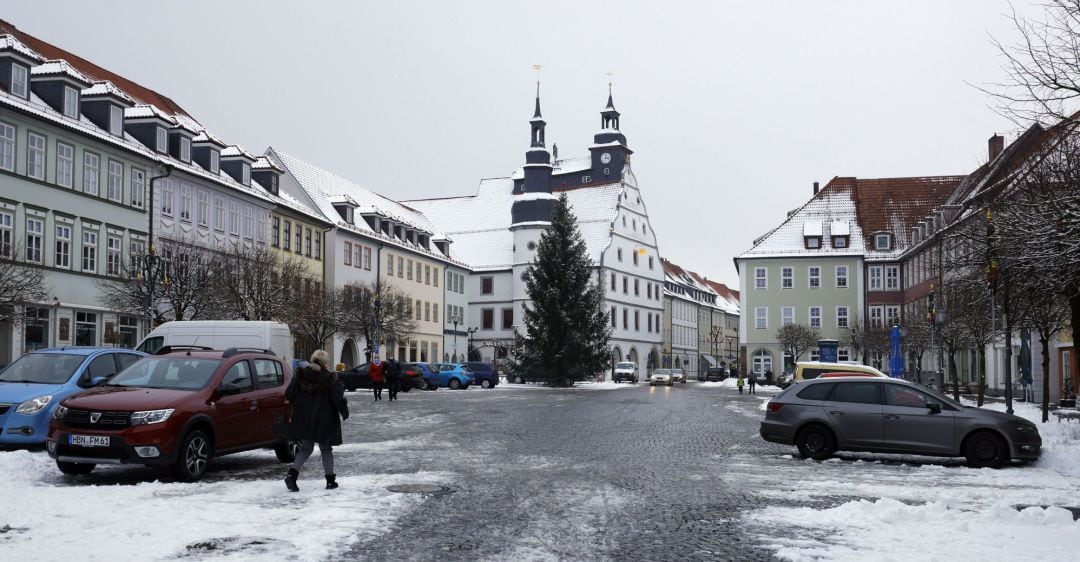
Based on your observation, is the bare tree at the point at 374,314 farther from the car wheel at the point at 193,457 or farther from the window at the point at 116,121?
the car wheel at the point at 193,457

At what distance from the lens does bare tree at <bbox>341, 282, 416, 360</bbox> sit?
57750mm

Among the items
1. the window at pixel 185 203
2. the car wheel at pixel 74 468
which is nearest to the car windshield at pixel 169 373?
the car wheel at pixel 74 468

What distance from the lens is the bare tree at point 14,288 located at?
28250mm

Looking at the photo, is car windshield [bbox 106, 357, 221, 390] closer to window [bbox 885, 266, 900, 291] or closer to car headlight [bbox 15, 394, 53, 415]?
car headlight [bbox 15, 394, 53, 415]

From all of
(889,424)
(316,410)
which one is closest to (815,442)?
(889,424)

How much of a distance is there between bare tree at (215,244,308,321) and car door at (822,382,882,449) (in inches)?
1121

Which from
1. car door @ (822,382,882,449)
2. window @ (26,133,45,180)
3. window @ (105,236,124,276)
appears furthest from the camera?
window @ (105,236,124,276)

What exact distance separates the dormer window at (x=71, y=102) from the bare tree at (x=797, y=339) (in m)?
53.3

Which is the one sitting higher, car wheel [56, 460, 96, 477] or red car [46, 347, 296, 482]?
red car [46, 347, 296, 482]

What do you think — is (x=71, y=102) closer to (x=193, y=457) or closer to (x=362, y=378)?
(x=362, y=378)

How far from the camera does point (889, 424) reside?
57.3ft

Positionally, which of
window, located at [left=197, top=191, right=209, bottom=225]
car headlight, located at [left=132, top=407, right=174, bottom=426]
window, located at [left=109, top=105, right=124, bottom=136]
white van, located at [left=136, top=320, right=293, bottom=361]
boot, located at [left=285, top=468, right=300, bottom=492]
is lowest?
boot, located at [left=285, top=468, right=300, bottom=492]

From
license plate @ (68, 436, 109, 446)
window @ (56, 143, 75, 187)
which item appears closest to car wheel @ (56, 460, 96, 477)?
license plate @ (68, 436, 109, 446)

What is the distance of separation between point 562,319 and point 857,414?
5433 centimetres
